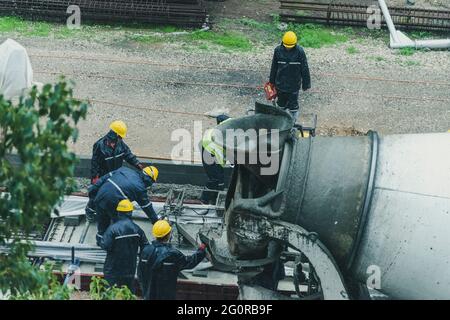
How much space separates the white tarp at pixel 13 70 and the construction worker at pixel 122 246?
4.04 metres

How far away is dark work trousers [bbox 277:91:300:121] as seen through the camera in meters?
10.9

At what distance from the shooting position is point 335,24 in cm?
1495

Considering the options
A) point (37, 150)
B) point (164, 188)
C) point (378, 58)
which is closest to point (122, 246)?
point (164, 188)

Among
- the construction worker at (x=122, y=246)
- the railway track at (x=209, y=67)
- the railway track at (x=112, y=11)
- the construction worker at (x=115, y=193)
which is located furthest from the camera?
the railway track at (x=112, y=11)

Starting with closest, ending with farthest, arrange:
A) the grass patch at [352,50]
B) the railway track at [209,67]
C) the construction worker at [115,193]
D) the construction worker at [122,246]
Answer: the construction worker at [122,246] → the construction worker at [115,193] → the railway track at [209,67] → the grass patch at [352,50]

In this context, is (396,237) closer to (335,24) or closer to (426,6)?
(335,24)

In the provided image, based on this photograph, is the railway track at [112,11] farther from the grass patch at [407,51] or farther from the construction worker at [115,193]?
the construction worker at [115,193]

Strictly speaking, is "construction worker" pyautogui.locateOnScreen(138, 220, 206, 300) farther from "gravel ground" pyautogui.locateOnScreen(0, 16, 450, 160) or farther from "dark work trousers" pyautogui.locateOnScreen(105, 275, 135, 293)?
"gravel ground" pyautogui.locateOnScreen(0, 16, 450, 160)

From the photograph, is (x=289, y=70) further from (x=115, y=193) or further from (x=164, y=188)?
(x=115, y=193)

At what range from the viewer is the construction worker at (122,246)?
7.45 metres

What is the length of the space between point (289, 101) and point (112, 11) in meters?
5.20

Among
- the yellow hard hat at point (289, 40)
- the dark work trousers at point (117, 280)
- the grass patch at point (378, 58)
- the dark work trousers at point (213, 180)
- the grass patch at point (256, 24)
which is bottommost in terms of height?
the dark work trousers at point (117, 280)

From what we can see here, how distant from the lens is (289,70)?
10.6 meters

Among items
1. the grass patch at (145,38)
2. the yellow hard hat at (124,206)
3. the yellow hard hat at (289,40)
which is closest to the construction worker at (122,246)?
the yellow hard hat at (124,206)
